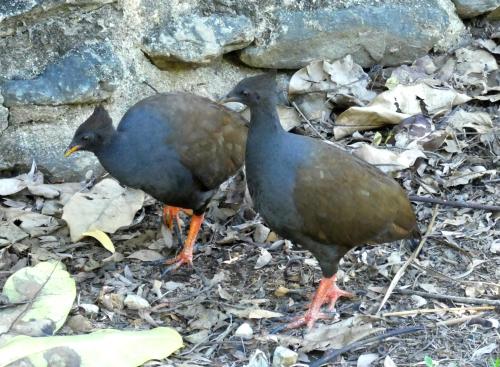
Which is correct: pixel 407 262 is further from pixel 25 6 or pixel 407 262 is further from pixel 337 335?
pixel 25 6

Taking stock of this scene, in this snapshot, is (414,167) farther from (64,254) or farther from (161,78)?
(64,254)

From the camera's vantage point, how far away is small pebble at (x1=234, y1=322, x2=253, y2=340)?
4348mm

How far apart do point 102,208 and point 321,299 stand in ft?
4.75

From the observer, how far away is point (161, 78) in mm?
5562

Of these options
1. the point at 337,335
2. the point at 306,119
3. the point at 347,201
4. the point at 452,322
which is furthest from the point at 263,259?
the point at 306,119

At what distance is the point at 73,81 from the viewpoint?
5.16 m

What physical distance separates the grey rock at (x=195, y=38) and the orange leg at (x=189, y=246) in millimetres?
1000

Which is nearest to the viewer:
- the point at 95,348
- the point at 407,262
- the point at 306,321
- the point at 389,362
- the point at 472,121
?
the point at 95,348

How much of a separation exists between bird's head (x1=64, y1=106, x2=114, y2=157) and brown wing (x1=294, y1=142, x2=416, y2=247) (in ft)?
3.77

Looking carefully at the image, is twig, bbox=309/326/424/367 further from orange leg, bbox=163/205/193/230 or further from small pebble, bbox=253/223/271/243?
orange leg, bbox=163/205/193/230

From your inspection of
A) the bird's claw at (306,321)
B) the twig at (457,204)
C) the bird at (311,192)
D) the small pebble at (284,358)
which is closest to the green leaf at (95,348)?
the small pebble at (284,358)

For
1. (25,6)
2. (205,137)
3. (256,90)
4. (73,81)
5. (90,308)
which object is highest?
(25,6)

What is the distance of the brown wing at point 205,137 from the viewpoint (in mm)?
5059

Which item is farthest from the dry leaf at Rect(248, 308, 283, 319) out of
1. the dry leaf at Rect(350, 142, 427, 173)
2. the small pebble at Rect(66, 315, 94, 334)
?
the dry leaf at Rect(350, 142, 427, 173)
